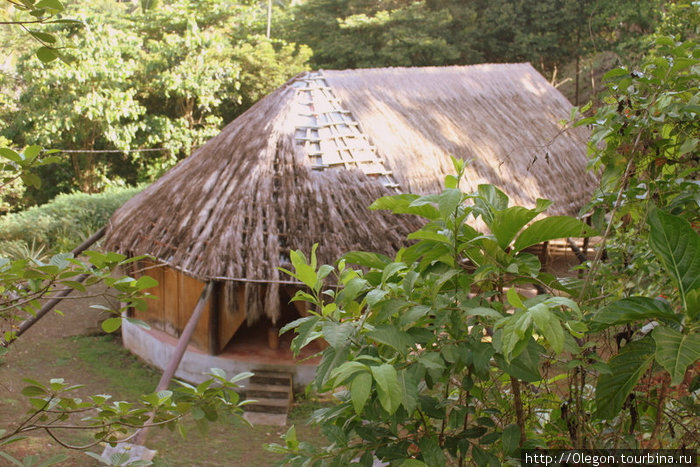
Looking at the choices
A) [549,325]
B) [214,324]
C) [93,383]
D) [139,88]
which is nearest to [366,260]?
[549,325]

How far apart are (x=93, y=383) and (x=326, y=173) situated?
3.68 meters

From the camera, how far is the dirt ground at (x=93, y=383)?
5.69 m

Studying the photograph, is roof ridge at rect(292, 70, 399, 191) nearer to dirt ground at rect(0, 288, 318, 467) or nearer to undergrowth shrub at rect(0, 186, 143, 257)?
dirt ground at rect(0, 288, 318, 467)

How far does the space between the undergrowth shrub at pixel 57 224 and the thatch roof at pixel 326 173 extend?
4.35 meters

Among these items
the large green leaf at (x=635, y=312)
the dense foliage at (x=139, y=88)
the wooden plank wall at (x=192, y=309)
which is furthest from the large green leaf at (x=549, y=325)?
the dense foliage at (x=139, y=88)

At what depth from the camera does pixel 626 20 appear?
53.2 ft

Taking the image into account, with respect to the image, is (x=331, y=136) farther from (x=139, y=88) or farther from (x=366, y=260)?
(x=139, y=88)

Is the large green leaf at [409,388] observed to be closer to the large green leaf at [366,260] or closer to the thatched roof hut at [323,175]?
the large green leaf at [366,260]

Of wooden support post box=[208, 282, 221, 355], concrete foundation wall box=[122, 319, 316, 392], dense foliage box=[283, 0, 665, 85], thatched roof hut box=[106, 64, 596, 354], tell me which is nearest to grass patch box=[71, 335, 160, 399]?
concrete foundation wall box=[122, 319, 316, 392]

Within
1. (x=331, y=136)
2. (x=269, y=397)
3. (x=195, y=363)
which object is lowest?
(x=269, y=397)

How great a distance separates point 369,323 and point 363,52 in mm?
17818

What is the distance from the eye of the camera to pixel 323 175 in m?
7.13

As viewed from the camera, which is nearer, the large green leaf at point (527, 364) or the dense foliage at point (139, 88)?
the large green leaf at point (527, 364)

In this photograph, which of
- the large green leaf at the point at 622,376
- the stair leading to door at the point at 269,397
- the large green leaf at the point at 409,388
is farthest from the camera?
the stair leading to door at the point at 269,397
